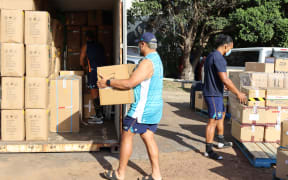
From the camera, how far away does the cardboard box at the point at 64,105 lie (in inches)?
240

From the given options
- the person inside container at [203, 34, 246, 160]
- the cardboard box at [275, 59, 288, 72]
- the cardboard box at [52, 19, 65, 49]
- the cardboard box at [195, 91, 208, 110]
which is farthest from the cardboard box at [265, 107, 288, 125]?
the cardboard box at [52, 19, 65, 49]

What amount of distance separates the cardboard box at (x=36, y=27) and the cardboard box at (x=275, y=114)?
4072 mm

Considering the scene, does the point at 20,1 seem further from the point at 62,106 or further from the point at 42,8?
the point at 62,106

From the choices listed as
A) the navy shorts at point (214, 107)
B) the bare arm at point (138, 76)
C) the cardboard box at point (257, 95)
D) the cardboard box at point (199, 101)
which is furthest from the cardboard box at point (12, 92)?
the cardboard box at point (199, 101)

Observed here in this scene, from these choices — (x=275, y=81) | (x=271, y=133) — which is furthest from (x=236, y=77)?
(x=271, y=133)

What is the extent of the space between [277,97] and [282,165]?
6.72 ft

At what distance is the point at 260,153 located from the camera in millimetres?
5078

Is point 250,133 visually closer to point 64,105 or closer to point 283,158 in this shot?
point 283,158

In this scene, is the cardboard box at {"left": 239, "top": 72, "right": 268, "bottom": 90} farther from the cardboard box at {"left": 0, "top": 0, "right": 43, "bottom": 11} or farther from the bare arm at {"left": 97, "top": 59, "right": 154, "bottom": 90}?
the cardboard box at {"left": 0, "top": 0, "right": 43, "bottom": 11}

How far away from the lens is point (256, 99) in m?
5.68

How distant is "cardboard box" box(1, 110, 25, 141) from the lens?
5.23m

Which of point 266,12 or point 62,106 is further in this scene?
point 266,12

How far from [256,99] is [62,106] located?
3.64m

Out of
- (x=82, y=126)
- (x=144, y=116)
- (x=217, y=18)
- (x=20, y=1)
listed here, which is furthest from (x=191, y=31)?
(x=144, y=116)
